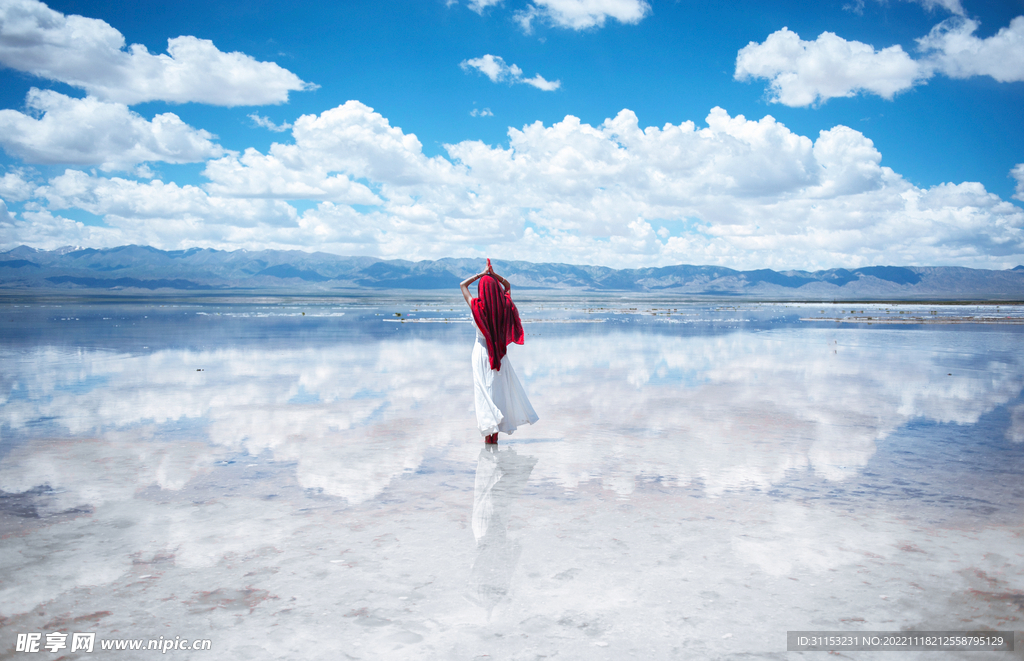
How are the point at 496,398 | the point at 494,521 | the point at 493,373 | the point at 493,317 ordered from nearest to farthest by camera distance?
the point at 494,521, the point at 496,398, the point at 493,373, the point at 493,317

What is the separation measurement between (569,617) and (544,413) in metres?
6.33

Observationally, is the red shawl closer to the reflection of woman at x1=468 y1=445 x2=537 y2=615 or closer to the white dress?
the white dress

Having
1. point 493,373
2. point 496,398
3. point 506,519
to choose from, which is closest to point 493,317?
point 493,373

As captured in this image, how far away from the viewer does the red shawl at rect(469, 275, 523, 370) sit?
8.11 m

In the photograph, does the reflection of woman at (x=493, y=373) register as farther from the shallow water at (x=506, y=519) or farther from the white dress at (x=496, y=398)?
the shallow water at (x=506, y=519)

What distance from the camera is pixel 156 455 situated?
7.24 meters

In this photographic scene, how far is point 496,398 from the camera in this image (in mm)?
8047

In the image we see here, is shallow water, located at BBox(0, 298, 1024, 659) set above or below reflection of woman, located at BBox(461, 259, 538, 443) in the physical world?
below

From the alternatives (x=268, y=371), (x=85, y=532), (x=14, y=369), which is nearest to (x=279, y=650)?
(x=85, y=532)

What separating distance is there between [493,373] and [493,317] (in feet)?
2.42

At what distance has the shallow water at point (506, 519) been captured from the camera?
3574 millimetres

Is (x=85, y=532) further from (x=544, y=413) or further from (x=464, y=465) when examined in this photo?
(x=544, y=413)

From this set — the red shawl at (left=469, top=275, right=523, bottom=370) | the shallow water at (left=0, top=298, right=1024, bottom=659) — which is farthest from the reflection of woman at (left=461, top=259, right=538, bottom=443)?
the shallow water at (left=0, top=298, right=1024, bottom=659)

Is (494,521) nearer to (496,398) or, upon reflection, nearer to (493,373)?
(496,398)
